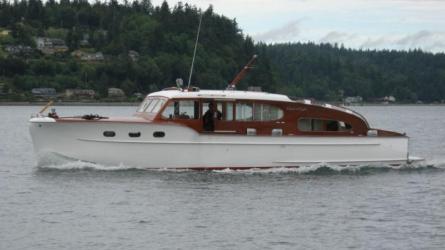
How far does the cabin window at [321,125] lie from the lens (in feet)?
105

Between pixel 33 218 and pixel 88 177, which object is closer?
pixel 33 218

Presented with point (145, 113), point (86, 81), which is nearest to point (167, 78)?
point (86, 81)

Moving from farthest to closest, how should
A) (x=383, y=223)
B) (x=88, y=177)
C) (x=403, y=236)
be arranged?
1. (x=88, y=177)
2. (x=383, y=223)
3. (x=403, y=236)

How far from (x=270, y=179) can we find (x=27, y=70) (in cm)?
13428

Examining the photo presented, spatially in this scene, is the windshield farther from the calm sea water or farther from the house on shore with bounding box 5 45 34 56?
the house on shore with bounding box 5 45 34 56

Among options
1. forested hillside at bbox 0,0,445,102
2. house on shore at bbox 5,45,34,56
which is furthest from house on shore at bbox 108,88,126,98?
house on shore at bbox 5,45,34,56

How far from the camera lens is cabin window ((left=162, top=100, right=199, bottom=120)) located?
31141 mm

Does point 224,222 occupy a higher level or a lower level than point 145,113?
lower

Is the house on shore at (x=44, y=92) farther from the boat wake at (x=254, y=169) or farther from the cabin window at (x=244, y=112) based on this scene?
the cabin window at (x=244, y=112)

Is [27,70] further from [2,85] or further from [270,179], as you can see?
[270,179]

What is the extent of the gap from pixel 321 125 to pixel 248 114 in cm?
251

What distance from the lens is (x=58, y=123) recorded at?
100 ft

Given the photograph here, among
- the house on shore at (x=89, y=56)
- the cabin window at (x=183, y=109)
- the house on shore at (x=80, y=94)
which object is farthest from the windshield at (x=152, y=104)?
the house on shore at (x=89, y=56)

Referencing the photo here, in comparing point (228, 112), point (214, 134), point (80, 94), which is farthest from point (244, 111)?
point (80, 94)
